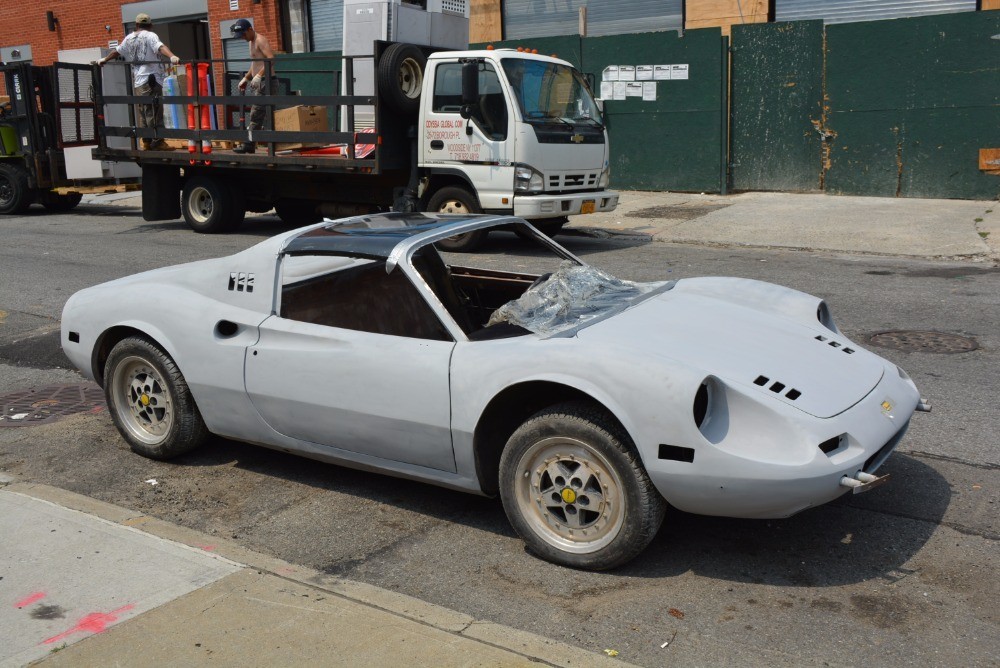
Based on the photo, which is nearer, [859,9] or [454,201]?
[454,201]

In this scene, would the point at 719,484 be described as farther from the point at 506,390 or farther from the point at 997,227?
the point at 997,227

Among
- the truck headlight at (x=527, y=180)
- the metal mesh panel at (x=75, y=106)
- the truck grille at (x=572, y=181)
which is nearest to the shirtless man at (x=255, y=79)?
the truck headlight at (x=527, y=180)

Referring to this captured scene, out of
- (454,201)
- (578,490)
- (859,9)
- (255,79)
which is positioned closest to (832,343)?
(578,490)

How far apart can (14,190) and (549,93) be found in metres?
11.6

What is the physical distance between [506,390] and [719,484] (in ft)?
3.16

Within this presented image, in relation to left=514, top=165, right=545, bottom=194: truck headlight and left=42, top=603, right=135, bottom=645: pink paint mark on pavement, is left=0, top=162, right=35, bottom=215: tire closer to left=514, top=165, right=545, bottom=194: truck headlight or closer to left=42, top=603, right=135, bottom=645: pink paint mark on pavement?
left=514, top=165, right=545, bottom=194: truck headlight

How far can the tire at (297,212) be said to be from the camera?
1600 cm

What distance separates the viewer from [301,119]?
13695 mm

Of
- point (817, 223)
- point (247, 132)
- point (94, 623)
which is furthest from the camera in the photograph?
point (817, 223)

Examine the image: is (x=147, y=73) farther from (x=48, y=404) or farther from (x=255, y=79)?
(x=48, y=404)

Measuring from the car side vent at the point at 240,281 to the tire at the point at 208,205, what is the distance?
10463 mm

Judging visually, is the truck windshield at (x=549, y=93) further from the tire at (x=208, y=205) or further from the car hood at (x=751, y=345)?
the car hood at (x=751, y=345)

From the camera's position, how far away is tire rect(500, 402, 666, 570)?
3.94m

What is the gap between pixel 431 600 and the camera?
13.0 ft
